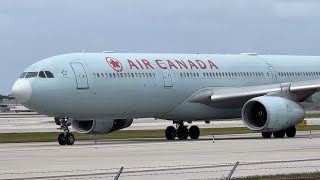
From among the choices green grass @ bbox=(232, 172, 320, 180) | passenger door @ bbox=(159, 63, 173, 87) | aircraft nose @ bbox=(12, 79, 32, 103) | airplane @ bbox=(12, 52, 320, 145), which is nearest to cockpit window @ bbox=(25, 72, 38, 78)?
airplane @ bbox=(12, 52, 320, 145)

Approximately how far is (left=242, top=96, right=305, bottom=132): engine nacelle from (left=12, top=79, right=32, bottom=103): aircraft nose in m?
11.4

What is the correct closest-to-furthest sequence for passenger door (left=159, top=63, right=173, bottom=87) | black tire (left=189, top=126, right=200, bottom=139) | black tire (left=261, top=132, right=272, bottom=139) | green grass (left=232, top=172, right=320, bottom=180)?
green grass (left=232, top=172, right=320, bottom=180), passenger door (left=159, top=63, right=173, bottom=87), black tire (left=261, top=132, right=272, bottom=139), black tire (left=189, top=126, right=200, bottom=139)

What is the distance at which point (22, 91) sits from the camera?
4259 cm

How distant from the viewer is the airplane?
4331cm

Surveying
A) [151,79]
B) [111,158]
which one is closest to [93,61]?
[151,79]

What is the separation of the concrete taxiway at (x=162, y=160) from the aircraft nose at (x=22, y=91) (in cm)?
378

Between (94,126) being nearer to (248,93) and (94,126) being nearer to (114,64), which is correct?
(114,64)

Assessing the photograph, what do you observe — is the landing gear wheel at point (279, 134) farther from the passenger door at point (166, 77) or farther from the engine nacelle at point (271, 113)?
the passenger door at point (166, 77)

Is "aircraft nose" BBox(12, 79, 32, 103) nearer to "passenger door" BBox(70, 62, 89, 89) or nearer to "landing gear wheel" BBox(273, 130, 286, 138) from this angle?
"passenger door" BBox(70, 62, 89, 89)

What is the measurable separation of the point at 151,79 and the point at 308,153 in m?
14.9

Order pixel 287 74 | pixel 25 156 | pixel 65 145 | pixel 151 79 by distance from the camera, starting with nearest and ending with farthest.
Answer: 1. pixel 25 156
2. pixel 65 145
3. pixel 151 79
4. pixel 287 74

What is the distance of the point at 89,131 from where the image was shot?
47.8 meters

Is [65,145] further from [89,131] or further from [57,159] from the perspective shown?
[57,159]

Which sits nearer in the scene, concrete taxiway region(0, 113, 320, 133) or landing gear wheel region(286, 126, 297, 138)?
landing gear wheel region(286, 126, 297, 138)
